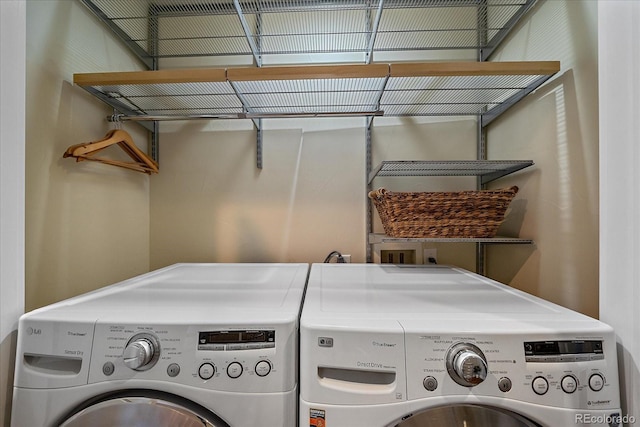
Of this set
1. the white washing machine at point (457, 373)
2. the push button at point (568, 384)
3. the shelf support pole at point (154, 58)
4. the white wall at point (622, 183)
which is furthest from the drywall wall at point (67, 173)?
the white wall at point (622, 183)

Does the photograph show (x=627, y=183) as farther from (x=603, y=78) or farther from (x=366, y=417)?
(x=366, y=417)

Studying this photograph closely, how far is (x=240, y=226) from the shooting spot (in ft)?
4.71

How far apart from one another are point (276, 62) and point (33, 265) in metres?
1.30

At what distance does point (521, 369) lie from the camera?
21.0 inches

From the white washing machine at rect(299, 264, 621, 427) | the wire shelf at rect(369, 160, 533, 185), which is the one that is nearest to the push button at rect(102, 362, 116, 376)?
the white washing machine at rect(299, 264, 621, 427)

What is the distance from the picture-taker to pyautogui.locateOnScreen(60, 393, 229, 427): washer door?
562 mm

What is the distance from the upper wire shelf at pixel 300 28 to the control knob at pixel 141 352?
124cm

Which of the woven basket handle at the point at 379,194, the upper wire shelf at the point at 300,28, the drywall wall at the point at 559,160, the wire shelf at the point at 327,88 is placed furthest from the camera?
the upper wire shelf at the point at 300,28

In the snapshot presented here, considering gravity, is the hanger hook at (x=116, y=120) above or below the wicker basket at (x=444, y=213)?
above

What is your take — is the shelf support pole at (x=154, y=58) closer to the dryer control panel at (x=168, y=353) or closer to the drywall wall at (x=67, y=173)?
the drywall wall at (x=67, y=173)

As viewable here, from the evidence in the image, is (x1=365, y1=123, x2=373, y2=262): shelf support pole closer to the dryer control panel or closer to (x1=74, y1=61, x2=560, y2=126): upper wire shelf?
(x1=74, y1=61, x2=560, y2=126): upper wire shelf

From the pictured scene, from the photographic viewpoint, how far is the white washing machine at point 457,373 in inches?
20.8

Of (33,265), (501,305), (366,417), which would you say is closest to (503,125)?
(501,305)

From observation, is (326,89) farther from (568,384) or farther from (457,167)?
(568,384)
